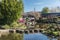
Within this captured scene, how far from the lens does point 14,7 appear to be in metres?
48.4

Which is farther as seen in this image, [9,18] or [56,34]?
[9,18]

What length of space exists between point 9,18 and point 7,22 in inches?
37.0

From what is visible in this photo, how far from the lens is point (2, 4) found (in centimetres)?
4875

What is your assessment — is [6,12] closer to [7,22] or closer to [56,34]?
[7,22]

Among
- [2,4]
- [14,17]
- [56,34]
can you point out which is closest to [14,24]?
[14,17]

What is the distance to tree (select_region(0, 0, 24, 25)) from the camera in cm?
4838

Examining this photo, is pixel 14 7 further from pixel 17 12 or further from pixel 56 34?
pixel 56 34

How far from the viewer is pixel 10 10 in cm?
4828

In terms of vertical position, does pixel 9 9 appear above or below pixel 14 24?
above

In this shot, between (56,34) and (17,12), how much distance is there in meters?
17.2

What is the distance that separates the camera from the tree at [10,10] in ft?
159

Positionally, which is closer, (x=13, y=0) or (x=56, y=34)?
(x=56, y=34)

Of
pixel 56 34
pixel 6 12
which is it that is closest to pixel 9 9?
pixel 6 12

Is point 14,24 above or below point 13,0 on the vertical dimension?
below
